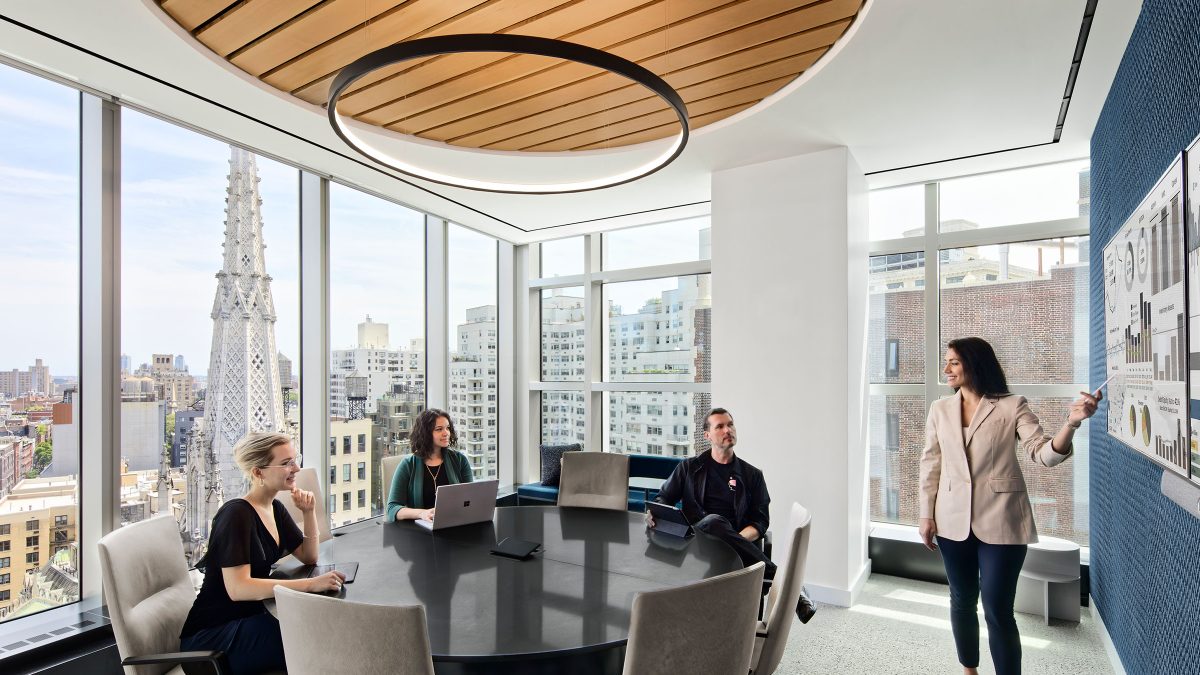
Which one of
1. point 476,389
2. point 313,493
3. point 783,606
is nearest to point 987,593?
point 783,606

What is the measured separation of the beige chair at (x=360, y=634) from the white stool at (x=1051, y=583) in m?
3.72

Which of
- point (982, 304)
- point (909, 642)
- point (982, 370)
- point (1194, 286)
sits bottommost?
point (909, 642)

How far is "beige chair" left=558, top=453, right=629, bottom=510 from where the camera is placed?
13.0 ft

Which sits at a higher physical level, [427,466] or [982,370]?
[982,370]

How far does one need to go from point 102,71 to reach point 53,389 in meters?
1.58

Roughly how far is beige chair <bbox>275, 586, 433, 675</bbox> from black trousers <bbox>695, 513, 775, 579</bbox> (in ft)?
5.74

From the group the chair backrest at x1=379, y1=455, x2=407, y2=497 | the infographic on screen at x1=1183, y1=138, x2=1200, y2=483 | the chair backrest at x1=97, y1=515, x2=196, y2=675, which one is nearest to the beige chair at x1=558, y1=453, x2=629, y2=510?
the chair backrest at x1=379, y1=455, x2=407, y2=497

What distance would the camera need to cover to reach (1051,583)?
369 centimetres

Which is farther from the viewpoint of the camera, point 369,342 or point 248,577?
point 369,342

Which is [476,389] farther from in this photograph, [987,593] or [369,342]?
[987,593]

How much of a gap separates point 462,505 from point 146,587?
1.26 m

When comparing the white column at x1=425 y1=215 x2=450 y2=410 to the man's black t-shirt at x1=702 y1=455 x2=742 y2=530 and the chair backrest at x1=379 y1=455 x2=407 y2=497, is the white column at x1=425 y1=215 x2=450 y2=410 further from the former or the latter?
the man's black t-shirt at x1=702 y1=455 x2=742 y2=530

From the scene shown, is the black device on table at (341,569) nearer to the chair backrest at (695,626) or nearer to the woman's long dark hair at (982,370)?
the chair backrest at (695,626)

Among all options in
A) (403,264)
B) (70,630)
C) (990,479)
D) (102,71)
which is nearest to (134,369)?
(70,630)
